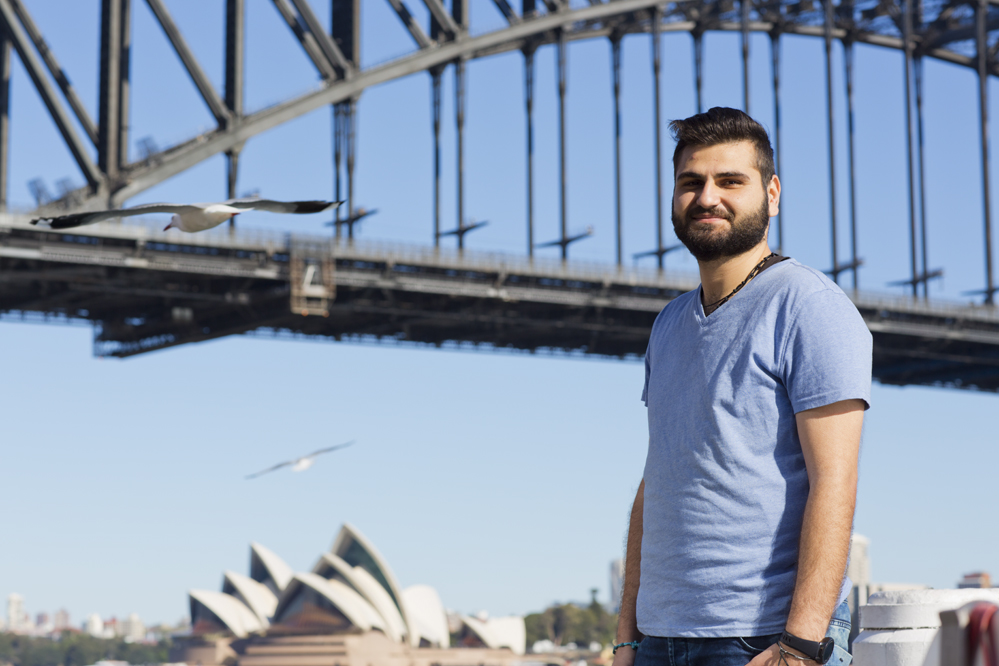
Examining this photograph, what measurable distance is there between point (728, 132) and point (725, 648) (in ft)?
3.62

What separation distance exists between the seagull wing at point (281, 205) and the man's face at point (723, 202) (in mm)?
7014

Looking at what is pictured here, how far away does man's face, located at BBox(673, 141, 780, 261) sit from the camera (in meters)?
3.34

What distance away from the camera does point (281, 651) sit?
72.1 metres

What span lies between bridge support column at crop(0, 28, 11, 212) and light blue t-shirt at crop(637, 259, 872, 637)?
41738mm

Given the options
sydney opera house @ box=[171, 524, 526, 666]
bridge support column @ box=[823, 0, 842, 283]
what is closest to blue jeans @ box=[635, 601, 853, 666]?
bridge support column @ box=[823, 0, 842, 283]

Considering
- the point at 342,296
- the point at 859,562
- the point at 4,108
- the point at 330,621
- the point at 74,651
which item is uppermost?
the point at 4,108

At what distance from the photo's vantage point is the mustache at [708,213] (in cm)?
334

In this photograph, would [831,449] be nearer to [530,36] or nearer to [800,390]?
[800,390]

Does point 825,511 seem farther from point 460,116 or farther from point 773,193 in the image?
point 460,116

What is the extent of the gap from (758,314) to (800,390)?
0.70ft

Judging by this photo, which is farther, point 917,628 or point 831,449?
point 917,628

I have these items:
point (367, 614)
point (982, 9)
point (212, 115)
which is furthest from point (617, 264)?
point (367, 614)

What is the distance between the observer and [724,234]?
11.0 ft

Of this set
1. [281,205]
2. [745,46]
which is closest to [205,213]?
[281,205]
